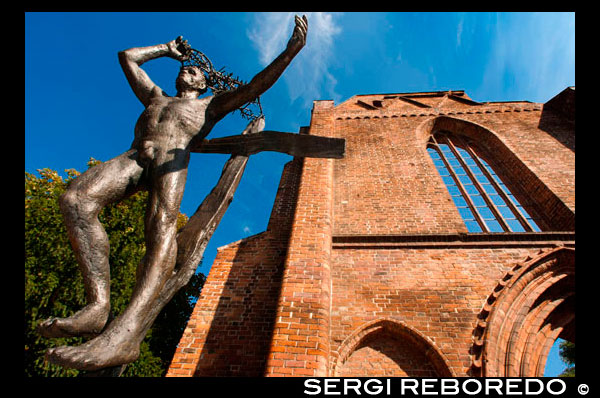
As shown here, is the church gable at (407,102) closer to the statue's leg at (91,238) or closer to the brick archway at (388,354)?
the brick archway at (388,354)

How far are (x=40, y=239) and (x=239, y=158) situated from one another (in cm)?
775

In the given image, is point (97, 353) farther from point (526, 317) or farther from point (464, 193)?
point (464, 193)

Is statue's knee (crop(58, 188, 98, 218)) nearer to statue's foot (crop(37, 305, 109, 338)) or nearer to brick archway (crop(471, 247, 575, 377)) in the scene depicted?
statue's foot (crop(37, 305, 109, 338))

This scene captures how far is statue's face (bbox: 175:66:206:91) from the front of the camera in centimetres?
307

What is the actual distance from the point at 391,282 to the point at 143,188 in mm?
3411

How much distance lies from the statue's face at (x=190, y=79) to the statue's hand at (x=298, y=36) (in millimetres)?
Answer: 1286

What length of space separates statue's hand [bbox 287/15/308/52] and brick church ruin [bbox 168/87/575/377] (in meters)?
2.48

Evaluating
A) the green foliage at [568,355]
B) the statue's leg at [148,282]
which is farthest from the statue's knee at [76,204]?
the green foliage at [568,355]

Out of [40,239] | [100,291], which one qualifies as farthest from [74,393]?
[40,239]

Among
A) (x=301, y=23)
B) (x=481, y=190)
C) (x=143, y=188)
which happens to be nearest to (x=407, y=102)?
(x=481, y=190)

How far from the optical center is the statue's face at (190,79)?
3074 millimetres

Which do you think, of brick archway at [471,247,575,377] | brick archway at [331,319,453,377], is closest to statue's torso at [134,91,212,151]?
brick archway at [331,319,453,377]

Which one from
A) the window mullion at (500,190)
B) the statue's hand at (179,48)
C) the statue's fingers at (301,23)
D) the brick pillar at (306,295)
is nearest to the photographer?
the statue's fingers at (301,23)

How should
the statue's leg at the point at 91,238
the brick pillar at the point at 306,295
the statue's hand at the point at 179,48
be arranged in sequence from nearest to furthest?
the statue's leg at the point at 91,238
the brick pillar at the point at 306,295
the statue's hand at the point at 179,48
